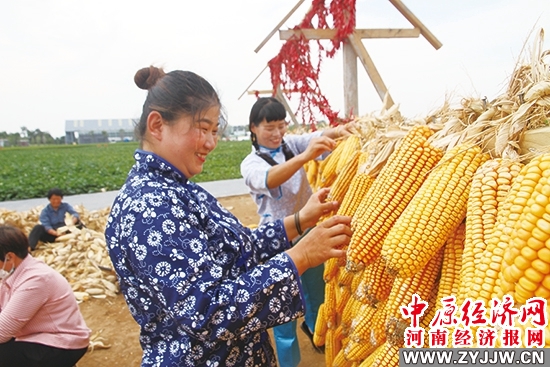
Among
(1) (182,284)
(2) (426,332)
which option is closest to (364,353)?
(2) (426,332)

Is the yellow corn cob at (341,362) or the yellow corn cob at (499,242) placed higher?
the yellow corn cob at (499,242)

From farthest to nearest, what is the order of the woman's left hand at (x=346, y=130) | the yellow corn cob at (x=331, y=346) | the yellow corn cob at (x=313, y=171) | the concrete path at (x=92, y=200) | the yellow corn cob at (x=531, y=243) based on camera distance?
the concrete path at (x=92, y=200) < the yellow corn cob at (x=313, y=171) < the woman's left hand at (x=346, y=130) < the yellow corn cob at (x=331, y=346) < the yellow corn cob at (x=531, y=243)

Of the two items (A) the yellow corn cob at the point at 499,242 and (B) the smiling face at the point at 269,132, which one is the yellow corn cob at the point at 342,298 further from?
(B) the smiling face at the point at 269,132

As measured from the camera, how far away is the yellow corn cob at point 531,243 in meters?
0.78

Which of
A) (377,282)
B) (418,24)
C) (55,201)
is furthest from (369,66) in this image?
(55,201)

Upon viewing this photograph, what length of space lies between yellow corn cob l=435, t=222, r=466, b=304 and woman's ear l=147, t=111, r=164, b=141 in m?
1.15

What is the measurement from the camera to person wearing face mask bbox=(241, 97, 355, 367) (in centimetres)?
293

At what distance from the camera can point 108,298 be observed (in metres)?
5.68

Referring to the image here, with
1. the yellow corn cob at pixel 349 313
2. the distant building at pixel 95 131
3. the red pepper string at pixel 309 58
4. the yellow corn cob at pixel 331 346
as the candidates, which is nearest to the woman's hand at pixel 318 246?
the yellow corn cob at pixel 349 313

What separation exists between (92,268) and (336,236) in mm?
6191

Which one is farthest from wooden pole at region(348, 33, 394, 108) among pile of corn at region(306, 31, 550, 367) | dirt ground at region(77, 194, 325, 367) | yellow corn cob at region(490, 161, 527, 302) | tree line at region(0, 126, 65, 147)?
tree line at region(0, 126, 65, 147)

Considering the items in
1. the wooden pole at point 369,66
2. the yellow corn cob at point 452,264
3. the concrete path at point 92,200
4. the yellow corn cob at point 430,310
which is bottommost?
the concrete path at point 92,200

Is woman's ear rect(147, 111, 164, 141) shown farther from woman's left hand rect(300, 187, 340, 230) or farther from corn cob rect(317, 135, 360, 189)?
corn cob rect(317, 135, 360, 189)

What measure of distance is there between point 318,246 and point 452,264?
0.47m
